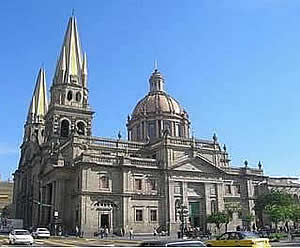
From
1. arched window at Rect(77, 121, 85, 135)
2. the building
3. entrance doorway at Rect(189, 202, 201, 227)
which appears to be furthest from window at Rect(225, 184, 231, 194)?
the building

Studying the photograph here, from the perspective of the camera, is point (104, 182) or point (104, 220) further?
point (104, 182)

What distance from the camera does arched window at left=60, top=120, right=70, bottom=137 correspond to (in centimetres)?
7406

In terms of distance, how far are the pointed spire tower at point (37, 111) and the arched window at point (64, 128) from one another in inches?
725

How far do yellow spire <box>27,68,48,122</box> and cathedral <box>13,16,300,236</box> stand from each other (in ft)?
37.7

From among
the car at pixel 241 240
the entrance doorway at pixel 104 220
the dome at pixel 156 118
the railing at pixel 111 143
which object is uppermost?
the dome at pixel 156 118

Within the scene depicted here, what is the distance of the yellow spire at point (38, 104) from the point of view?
3738 inches

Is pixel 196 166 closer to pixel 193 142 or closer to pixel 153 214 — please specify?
pixel 193 142

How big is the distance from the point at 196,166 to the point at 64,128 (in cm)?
2412

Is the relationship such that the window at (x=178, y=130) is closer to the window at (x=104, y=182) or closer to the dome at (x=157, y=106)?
the dome at (x=157, y=106)

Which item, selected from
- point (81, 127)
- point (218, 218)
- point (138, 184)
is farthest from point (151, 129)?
point (218, 218)

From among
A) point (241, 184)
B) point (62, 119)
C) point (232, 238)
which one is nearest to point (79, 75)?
point (62, 119)

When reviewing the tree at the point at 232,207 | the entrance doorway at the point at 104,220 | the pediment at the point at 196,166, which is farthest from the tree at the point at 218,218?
the entrance doorway at the point at 104,220

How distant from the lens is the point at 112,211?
6006 centimetres

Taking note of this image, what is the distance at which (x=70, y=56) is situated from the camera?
3076 inches
